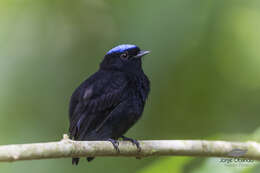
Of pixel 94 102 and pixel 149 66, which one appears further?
pixel 149 66

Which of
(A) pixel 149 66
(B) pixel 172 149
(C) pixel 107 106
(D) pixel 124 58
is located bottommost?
(B) pixel 172 149

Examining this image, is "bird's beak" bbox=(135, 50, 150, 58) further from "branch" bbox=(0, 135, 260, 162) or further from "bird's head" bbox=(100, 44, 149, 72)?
"branch" bbox=(0, 135, 260, 162)

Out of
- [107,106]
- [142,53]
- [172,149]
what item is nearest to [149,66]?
[142,53]

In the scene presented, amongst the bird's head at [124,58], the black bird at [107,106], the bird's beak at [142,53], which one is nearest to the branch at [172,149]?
the black bird at [107,106]

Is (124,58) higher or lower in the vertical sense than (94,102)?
higher

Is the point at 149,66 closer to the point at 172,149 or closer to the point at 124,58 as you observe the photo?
the point at 124,58

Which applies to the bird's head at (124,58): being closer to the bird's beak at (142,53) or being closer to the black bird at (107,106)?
the bird's beak at (142,53)

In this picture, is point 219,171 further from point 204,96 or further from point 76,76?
point 76,76
